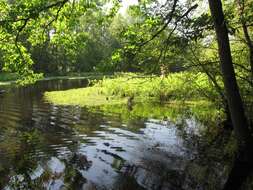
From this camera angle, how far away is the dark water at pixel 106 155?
962 centimetres

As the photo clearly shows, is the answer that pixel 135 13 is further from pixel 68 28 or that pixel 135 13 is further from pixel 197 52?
pixel 197 52

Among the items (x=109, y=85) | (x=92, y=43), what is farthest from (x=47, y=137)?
(x=92, y=43)

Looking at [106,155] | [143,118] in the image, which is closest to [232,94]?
[106,155]

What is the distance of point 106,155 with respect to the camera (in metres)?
12.3

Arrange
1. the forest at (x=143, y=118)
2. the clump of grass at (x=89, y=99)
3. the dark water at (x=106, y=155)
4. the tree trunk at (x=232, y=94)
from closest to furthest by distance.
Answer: the tree trunk at (x=232, y=94), the forest at (x=143, y=118), the dark water at (x=106, y=155), the clump of grass at (x=89, y=99)

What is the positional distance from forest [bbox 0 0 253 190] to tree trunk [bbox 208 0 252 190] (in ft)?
0.08

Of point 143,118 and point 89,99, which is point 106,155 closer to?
point 143,118

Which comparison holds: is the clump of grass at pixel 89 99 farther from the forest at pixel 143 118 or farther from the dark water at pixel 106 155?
the forest at pixel 143 118

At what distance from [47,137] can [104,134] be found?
2330mm

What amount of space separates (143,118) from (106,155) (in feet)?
22.9

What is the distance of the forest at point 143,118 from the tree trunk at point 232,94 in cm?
2

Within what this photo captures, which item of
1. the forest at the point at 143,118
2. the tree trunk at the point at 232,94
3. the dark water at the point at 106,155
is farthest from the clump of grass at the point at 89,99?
the tree trunk at the point at 232,94

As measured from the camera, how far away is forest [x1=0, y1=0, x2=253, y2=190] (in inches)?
371

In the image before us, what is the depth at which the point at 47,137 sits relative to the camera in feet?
50.0
